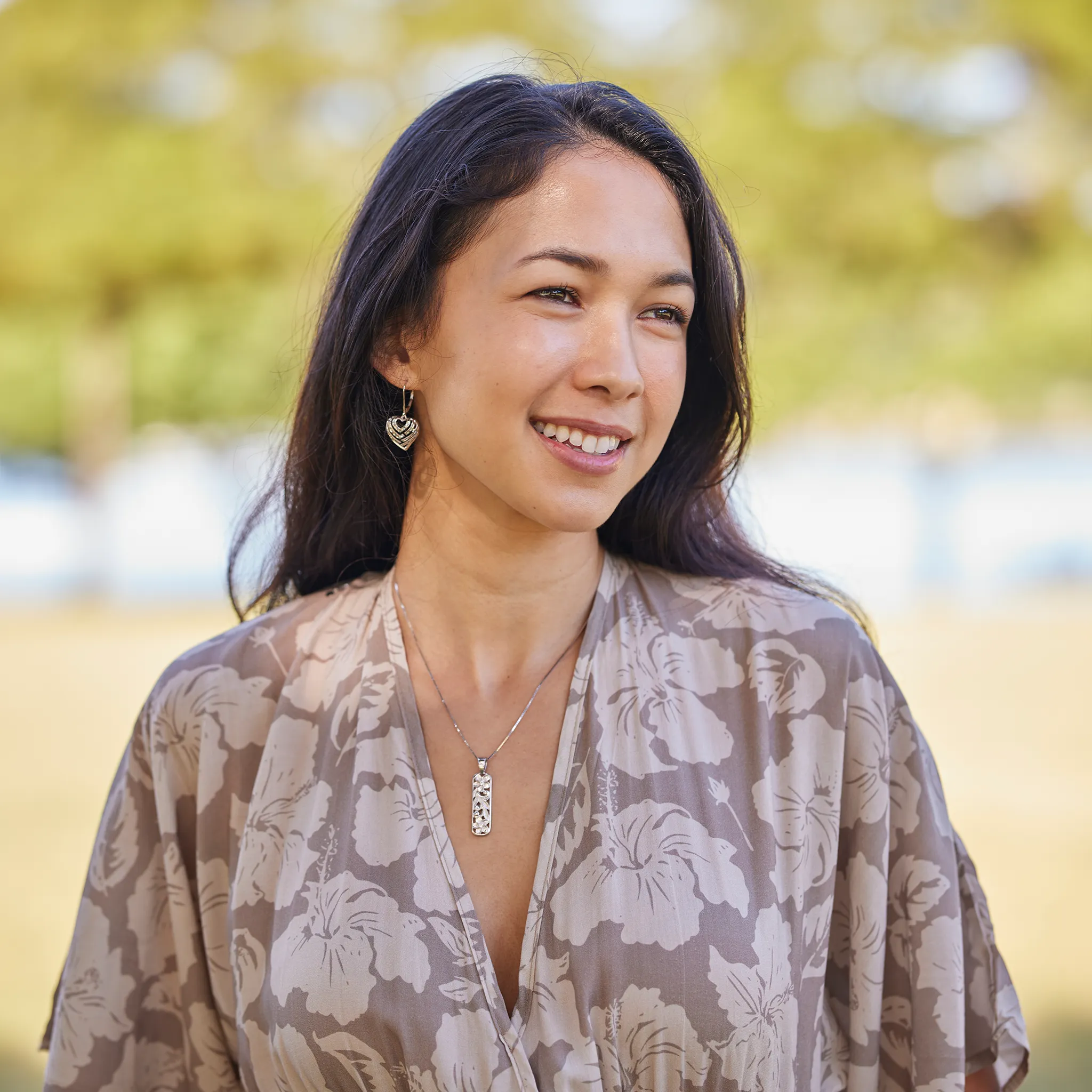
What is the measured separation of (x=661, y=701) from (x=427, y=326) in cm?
63

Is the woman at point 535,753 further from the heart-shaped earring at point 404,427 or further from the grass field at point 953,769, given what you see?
the grass field at point 953,769

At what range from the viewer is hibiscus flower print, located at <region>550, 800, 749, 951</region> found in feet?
5.27

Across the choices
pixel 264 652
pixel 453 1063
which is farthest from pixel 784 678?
pixel 264 652

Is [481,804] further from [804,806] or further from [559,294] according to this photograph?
[559,294]

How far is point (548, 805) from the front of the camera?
1724 millimetres

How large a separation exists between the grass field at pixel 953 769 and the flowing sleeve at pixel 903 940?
291 centimetres

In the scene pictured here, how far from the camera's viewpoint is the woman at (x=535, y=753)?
5.26ft

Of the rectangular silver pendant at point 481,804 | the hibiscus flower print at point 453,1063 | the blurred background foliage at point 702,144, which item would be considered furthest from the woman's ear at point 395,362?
the blurred background foliage at point 702,144

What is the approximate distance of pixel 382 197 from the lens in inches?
74.5

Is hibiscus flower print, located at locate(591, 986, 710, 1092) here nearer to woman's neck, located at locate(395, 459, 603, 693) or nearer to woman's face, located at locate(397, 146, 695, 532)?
woman's neck, located at locate(395, 459, 603, 693)

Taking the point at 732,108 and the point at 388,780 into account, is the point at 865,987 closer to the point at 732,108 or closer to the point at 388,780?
the point at 388,780

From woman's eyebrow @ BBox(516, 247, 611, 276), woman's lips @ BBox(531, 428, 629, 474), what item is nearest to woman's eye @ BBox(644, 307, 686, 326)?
woman's eyebrow @ BBox(516, 247, 611, 276)

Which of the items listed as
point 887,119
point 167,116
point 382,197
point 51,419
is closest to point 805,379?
point 887,119

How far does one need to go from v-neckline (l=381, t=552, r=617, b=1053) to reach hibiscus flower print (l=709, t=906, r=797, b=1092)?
0.23m
